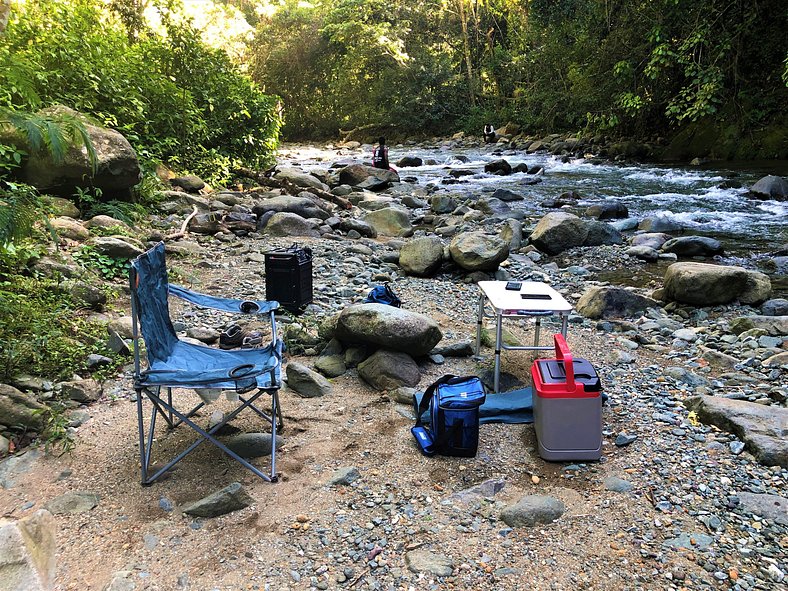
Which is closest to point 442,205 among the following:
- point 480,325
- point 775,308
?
point 775,308

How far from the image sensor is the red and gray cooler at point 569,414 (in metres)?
2.92

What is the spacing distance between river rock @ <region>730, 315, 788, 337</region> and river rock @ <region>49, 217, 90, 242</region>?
19.7 ft

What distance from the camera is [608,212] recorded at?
33.8 feet

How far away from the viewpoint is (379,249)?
7.78m

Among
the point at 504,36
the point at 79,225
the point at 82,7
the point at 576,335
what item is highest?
the point at 504,36

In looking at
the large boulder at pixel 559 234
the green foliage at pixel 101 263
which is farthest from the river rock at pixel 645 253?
the green foliage at pixel 101 263

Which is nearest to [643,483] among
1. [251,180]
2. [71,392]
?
[71,392]

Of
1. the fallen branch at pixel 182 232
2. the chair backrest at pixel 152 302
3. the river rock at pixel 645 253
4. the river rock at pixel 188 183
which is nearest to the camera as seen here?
the chair backrest at pixel 152 302

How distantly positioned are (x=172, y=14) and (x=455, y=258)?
32.7 feet

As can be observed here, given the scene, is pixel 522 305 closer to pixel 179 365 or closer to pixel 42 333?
pixel 179 365

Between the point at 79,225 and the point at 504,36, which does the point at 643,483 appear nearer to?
the point at 79,225

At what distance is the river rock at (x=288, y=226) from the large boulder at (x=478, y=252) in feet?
8.04

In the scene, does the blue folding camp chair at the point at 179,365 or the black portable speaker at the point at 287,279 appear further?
the black portable speaker at the point at 287,279

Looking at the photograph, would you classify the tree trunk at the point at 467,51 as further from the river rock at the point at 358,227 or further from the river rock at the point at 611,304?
the river rock at the point at 611,304
